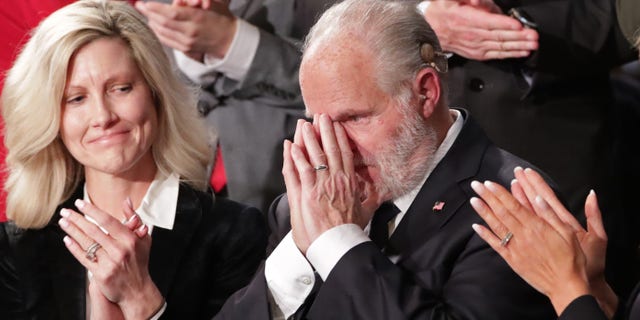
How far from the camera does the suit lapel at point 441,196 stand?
3045mm

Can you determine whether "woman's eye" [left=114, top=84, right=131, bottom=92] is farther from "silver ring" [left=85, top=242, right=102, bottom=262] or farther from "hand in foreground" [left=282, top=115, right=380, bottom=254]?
"hand in foreground" [left=282, top=115, right=380, bottom=254]

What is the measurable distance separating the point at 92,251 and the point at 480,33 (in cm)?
140

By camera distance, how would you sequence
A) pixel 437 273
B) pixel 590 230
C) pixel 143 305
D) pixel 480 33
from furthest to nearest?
pixel 480 33 < pixel 143 305 < pixel 437 273 < pixel 590 230

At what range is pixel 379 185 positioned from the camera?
310 cm

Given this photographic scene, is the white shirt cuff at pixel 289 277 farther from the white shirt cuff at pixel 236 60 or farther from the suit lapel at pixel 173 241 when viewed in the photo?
the white shirt cuff at pixel 236 60

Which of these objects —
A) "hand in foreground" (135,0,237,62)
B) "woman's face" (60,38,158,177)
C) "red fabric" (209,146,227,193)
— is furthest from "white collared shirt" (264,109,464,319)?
"red fabric" (209,146,227,193)

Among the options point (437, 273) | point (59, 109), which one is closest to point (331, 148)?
point (437, 273)

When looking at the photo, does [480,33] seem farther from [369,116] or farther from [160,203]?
[160,203]

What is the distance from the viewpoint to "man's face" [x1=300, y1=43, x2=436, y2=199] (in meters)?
3.05

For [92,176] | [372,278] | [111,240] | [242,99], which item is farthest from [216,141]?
[372,278]

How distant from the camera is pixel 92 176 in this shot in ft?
12.0

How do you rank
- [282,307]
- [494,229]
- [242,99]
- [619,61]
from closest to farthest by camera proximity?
[494,229], [282,307], [619,61], [242,99]

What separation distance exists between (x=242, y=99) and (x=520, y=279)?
5.22 feet

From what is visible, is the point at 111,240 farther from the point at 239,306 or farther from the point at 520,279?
the point at 520,279
